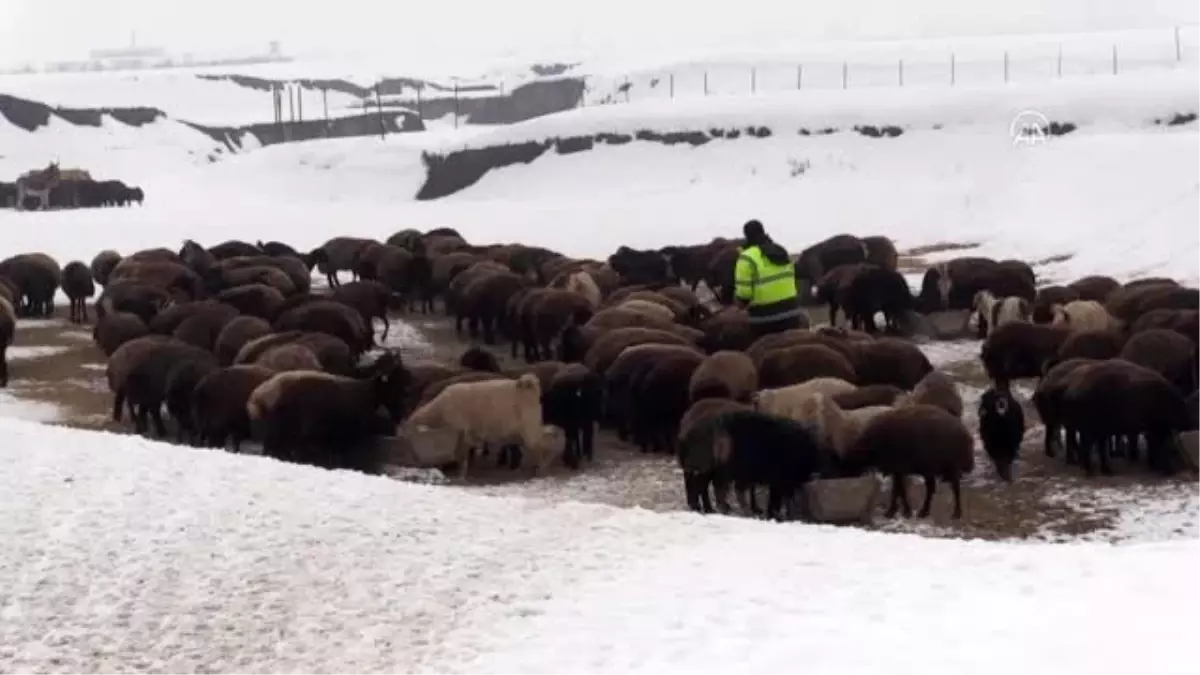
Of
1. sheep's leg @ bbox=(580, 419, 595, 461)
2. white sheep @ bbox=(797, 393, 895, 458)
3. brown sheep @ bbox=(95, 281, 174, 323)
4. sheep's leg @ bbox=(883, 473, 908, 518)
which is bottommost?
sheep's leg @ bbox=(883, 473, 908, 518)

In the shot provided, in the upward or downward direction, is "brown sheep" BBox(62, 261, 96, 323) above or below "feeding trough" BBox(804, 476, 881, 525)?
above

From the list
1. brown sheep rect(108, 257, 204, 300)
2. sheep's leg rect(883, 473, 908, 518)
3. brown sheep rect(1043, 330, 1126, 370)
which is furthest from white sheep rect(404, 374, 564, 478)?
brown sheep rect(108, 257, 204, 300)

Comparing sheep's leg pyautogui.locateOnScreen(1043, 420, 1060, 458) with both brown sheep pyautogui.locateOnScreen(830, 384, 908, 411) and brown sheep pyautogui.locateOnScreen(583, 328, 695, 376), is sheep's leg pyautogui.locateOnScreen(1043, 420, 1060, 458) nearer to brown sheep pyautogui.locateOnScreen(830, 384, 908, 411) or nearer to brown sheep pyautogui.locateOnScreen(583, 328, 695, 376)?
brown sheep pyautogui.locateOnScreen(830, 384, 908, 411)

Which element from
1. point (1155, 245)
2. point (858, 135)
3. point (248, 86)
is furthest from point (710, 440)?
point (248, 86)

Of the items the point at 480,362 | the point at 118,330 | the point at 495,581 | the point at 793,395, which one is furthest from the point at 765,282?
the point at 495,581

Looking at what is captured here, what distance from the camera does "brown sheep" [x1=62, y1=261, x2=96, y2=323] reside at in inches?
989

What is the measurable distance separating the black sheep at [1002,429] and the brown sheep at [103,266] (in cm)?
1841

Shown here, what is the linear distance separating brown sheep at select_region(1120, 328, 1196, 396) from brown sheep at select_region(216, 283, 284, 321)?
1080cm

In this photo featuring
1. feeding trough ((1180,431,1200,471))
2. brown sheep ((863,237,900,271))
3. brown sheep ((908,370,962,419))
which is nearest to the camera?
feeding trough ((1180,431,1200,471))

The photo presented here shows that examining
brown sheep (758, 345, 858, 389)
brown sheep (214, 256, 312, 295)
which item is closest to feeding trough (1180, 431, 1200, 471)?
brown sheep (758, 345, 858, 389)

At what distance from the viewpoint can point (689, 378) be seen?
14852mm

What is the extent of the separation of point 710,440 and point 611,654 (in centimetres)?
466

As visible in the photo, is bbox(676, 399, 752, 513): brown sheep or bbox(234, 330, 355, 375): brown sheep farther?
bbox(234, 330, 355, 375): brown sheep

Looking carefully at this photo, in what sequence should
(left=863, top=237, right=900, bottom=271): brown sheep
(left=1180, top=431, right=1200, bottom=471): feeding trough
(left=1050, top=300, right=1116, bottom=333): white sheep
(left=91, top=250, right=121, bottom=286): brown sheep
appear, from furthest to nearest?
1. (left=91, top=250, right=121, bottom=286): brown sheep
2. (left=863, top=237, right=900, bottom=271): brown sheep
3. (left=1050, top=300, right=1116, bottom=333): white sheep
4. (left=1180, top=431, right=1200, bottom=471): feeding trough
